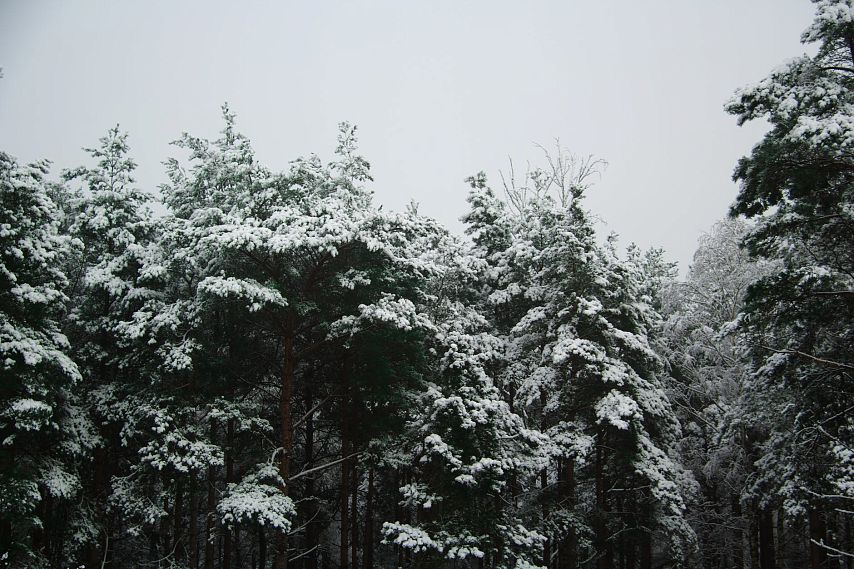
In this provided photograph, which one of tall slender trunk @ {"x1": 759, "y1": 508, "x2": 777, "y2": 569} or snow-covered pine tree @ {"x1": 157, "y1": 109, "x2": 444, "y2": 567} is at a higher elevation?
snow-covered pine tree @ {"x1": 157, "y1": 109, "x2": 444, "y2": 567}

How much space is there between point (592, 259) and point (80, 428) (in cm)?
1554

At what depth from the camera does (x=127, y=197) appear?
17.5 metres

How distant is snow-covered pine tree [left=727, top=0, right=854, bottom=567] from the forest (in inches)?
2.4

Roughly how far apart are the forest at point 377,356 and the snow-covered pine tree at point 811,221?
0.06 meters

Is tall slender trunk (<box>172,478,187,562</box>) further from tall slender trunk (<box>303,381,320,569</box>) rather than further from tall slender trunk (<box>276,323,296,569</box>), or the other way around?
tall slender trunk (<box>303,381,320,569</box>)

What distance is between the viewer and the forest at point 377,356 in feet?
37.8

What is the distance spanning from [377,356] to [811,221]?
35.0ft

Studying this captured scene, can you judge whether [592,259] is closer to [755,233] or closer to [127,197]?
[755,233]

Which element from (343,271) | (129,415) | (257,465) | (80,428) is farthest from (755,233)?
(80,428)

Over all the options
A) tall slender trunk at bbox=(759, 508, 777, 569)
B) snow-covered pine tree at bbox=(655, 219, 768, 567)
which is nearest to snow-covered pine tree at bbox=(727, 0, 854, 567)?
snow-covered pine tree at bbox=(655, 219, 768, 567)

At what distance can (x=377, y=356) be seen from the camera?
53.2 feet

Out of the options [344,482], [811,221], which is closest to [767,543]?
[344,482]

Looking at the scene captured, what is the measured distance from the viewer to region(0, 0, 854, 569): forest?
1152cm

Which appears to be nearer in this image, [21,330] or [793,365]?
[793,365]
